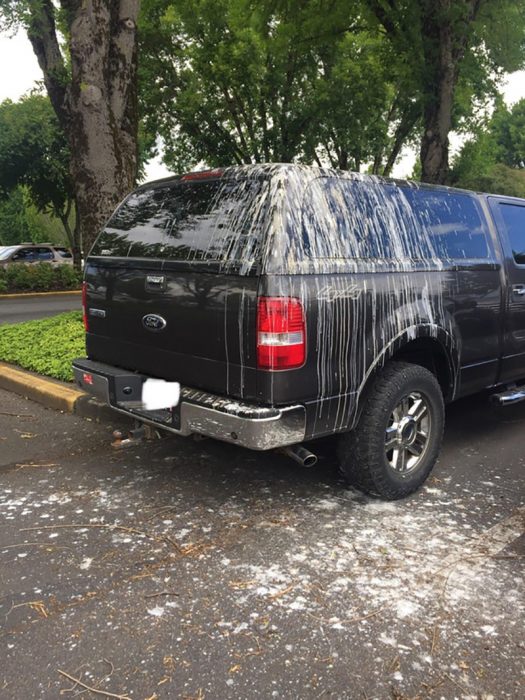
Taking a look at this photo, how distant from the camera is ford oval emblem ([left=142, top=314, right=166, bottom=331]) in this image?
11.5 feet

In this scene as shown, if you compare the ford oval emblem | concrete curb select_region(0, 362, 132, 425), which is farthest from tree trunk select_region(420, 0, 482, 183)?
the ford oval emblem

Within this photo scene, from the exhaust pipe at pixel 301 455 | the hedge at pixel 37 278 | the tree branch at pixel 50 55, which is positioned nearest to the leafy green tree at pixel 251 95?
the hedge at pixel 37 278

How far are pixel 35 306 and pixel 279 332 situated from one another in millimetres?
12643

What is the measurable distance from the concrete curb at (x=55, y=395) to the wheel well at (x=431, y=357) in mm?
2265

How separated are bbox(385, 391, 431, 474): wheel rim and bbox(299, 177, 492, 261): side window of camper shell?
0.89 metres

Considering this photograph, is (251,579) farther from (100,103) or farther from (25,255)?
(25,255)

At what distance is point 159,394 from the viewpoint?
136 inches

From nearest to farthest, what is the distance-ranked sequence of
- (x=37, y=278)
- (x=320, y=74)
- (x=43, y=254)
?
(x=37, y=278), (x=320, y=74), (x=43, y=254)

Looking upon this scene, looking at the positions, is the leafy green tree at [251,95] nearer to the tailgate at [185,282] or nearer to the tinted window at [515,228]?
the tinted window at [515,228]

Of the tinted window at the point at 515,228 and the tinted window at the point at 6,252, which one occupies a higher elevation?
the tinted window at the point at 515,228

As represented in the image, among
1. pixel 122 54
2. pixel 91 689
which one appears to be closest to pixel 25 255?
pixel 122 54

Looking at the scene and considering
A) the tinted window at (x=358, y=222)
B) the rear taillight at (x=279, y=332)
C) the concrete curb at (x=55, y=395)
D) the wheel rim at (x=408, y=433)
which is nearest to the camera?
the rear taillight at (x=279, y=332)

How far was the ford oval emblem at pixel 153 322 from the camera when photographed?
11.5 ft

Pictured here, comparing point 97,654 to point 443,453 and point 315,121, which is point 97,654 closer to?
point 443,453
